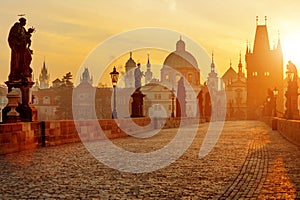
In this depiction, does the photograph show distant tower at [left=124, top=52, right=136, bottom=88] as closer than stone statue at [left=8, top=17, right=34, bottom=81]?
No

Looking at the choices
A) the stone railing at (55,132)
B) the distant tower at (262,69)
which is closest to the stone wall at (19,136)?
the stone railing at (55,132)

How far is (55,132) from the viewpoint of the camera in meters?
19.3

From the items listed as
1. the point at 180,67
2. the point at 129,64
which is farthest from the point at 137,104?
the point at 129,64

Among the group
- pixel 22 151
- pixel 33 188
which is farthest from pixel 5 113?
pixel 33 188

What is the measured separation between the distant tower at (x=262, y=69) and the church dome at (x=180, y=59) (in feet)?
44.1

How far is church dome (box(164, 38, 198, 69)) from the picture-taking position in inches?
4884

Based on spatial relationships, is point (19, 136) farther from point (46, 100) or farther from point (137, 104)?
point (46, 100)

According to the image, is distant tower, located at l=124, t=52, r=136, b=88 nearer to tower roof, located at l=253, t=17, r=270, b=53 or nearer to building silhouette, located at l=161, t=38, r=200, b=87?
building silhouette, located at l=161, t=38, r=200, b=87

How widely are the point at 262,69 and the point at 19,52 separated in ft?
353

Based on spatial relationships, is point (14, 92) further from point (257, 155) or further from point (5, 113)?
point (257, 155)

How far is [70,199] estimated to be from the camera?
757 cm

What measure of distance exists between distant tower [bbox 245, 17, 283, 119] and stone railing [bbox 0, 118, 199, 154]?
9422cm

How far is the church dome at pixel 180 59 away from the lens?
407 feet

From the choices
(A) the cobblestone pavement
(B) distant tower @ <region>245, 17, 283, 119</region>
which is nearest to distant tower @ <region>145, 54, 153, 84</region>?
(B) distant tower @ <region>245, 17, 283, 119</region>
